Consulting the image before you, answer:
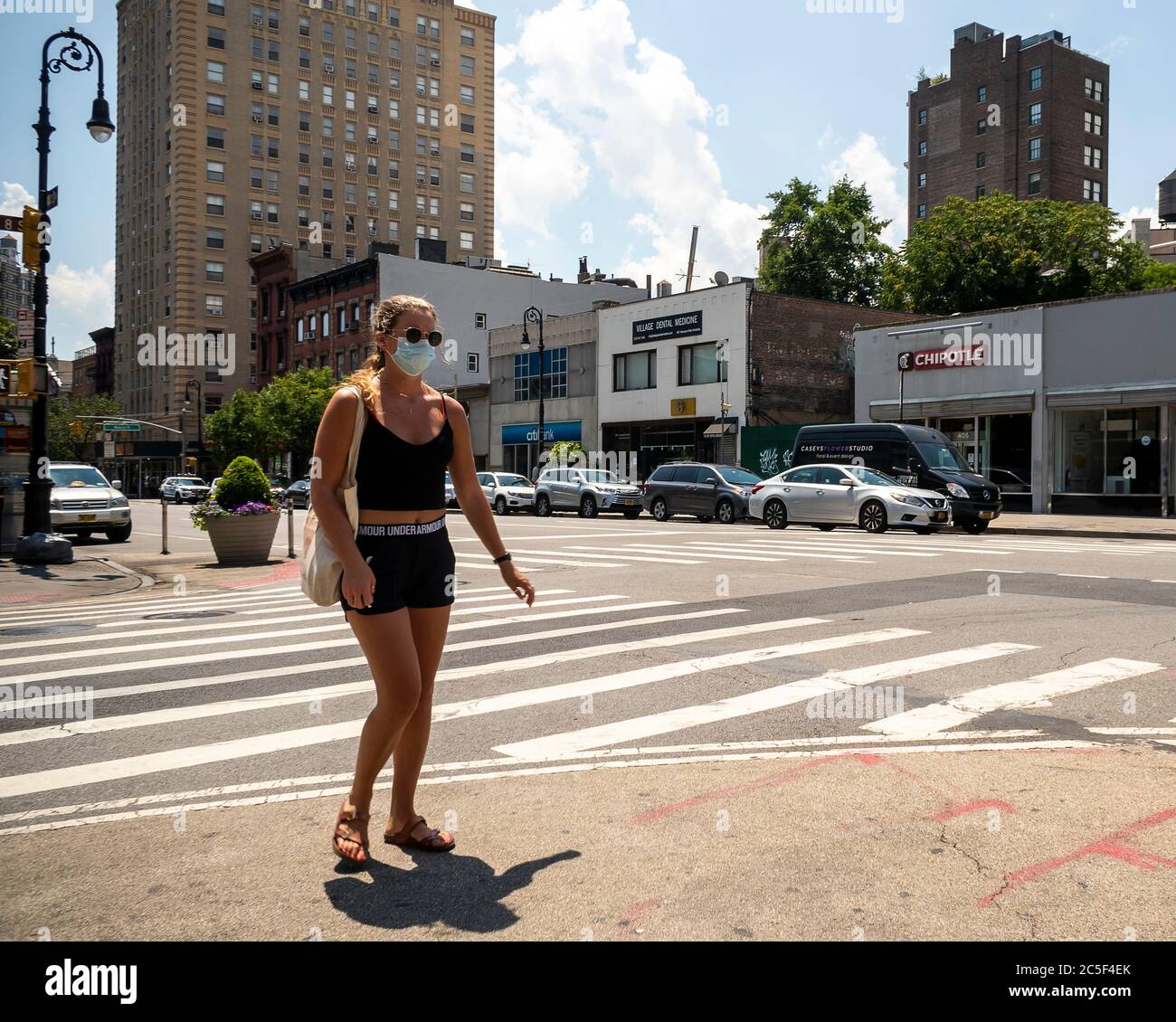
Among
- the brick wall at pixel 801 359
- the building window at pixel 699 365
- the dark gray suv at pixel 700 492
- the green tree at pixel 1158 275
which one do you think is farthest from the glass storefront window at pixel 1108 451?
the green tree at pixel 1158 275

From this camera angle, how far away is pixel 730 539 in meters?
21.3

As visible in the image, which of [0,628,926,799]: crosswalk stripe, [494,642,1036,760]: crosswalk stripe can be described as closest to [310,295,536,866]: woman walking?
Answer: [494,642,1036,760]: crosswalk stripe

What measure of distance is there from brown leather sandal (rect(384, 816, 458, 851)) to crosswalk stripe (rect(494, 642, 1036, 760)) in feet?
4.14

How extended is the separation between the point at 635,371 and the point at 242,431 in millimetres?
31421

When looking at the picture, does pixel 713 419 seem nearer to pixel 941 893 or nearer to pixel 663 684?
pixel 663 684

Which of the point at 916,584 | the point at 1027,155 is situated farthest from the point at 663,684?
the point at 1027,155

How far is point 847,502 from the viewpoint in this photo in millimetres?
24375

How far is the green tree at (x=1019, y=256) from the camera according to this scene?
1876 inches

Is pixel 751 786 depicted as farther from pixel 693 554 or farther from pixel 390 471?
pixel 693 554

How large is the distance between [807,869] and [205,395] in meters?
86.6

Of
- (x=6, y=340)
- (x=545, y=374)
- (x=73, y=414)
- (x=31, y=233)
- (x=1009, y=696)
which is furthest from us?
(x=73, y=414)

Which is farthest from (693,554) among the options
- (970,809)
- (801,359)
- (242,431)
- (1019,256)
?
(242,431)

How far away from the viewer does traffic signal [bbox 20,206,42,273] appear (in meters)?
16.2

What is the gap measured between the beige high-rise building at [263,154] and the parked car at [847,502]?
57171mm
